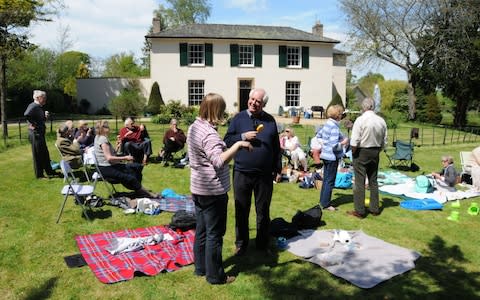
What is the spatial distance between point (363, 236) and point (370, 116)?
1.85 m

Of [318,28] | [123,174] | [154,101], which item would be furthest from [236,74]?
[123,174]

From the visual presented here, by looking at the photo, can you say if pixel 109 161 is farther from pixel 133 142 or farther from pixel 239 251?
pixel 133 142

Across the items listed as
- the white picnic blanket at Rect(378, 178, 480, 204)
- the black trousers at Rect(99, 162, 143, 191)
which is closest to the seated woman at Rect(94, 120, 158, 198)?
the black trousers at Rect(99, 162, 143, 191)

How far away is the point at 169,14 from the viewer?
48.3 metres

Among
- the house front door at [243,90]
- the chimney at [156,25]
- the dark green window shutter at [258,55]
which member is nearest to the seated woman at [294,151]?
the house front door at [243,90]

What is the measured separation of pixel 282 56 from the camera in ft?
91.0

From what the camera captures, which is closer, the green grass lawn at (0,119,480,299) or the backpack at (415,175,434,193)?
the green grass lawn at (0,119,480,299)

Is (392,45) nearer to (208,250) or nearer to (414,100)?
(414,100)

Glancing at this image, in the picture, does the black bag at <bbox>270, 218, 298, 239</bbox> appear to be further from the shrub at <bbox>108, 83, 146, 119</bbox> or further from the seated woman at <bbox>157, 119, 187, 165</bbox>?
the shrub at <bbox>108, 83, 146, 119</bbox>

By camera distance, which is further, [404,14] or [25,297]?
[404,14]

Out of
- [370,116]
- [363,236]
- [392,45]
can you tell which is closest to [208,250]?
[363,236]

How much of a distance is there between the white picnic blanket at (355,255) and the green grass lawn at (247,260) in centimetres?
11

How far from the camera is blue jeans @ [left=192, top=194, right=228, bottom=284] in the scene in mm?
3920

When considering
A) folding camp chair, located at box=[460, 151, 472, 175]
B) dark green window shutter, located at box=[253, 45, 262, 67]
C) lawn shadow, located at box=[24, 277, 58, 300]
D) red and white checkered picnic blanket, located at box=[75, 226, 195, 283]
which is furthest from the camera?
dark green window shutter, located at box=[253, 45, 262, 67]
